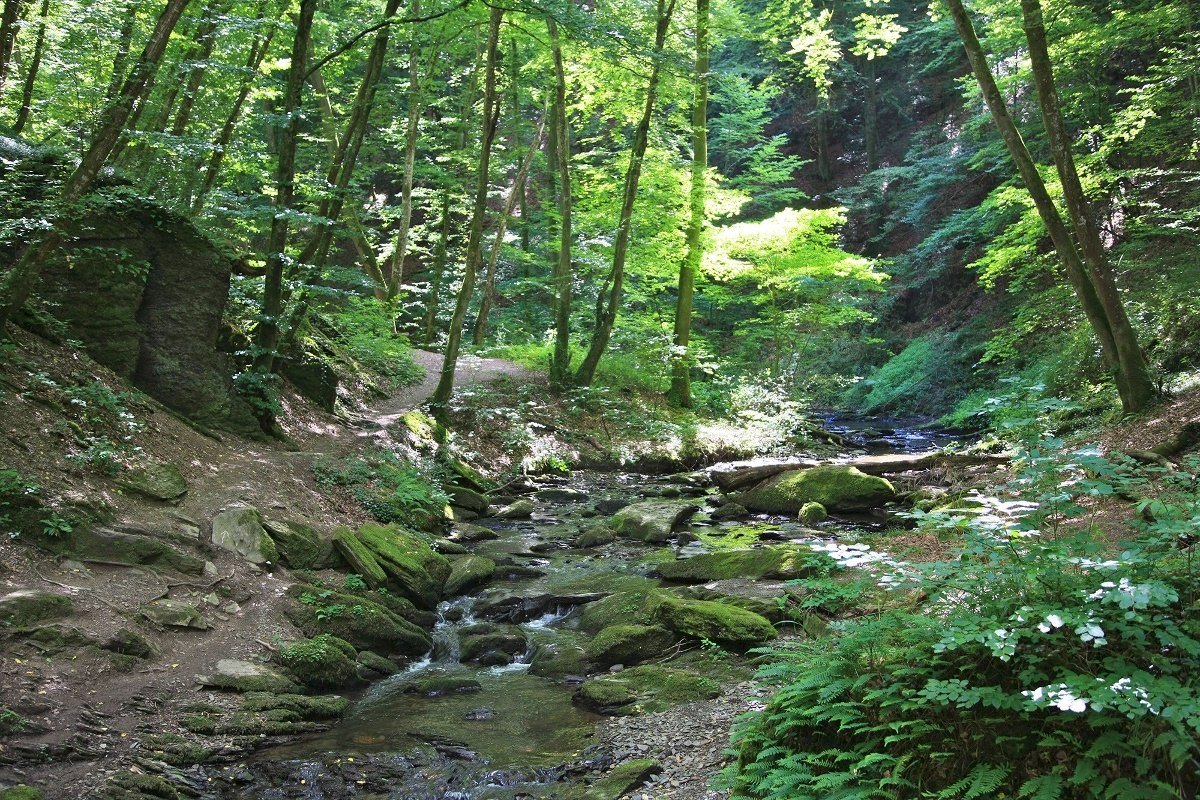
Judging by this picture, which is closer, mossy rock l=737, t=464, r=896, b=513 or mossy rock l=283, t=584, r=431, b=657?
mossy rock l=283, t=584, r=431, b=657

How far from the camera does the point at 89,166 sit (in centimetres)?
676

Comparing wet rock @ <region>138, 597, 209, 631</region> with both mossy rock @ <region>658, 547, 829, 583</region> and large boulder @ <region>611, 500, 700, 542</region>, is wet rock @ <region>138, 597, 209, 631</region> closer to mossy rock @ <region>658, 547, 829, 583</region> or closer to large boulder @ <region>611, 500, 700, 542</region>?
mossy rock @ <region>658, 547, 829, 583</region>

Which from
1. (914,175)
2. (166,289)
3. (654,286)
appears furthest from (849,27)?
(166,289)

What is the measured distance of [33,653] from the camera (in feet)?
15.8

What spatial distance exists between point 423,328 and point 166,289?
1212 centimetres

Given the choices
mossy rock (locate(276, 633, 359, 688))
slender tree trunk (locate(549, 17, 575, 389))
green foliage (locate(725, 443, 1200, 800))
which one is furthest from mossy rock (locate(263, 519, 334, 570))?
slender tree trunk (locate(549, 17, 575, 389))

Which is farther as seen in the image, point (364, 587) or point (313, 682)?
point (364, 587)

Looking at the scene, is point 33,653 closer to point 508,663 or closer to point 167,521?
point 167,521

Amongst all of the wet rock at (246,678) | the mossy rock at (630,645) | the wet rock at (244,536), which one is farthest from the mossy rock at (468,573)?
the wet rock at (246,678)

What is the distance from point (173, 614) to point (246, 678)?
87cm

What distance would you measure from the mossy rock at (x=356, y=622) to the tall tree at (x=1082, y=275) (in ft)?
30.1

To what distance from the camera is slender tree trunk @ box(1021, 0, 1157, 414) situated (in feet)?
30.4

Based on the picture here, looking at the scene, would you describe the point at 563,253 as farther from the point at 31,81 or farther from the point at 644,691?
the point at 644,691

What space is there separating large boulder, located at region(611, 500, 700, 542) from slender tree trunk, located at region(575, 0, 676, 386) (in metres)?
5.73
